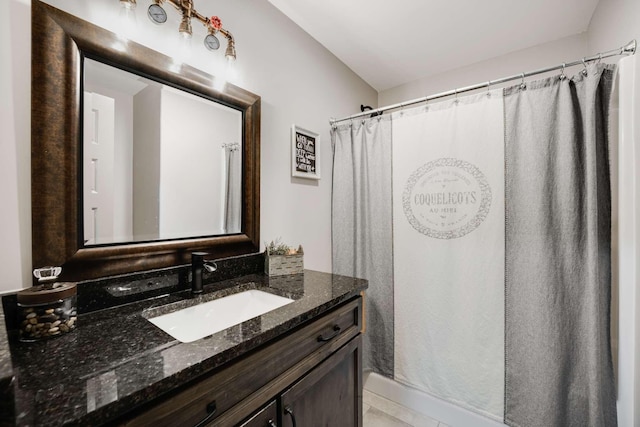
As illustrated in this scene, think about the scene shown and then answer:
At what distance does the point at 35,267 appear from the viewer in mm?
822

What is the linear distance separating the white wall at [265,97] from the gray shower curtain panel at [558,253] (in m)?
1.17

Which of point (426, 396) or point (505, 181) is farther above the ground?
point (505, 181)

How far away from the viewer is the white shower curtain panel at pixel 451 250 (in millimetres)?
1501

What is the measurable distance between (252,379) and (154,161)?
3.02 ft

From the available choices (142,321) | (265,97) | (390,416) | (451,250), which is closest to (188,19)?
(265,97)

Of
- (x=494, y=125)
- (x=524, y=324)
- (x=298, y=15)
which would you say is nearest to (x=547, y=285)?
(x=524, y=324)

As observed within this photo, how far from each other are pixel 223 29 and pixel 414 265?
1.71m

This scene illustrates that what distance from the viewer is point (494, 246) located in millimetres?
1500

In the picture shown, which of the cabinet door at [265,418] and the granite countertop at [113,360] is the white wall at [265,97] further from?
the cabinet door at [265,418]

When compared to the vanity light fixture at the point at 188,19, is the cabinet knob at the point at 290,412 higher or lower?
lower

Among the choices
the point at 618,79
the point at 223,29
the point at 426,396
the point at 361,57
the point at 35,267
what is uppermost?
the point at 361,57

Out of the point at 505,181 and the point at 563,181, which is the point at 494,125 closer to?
the point at 505,181

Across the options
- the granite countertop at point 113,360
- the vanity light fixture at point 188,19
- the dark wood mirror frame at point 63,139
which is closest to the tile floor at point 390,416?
the granite countertop at point 113,360

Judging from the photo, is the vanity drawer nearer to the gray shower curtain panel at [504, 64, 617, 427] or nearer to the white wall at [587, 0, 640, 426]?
the gray shower curtain panel at [504, 64, 617, 427]
